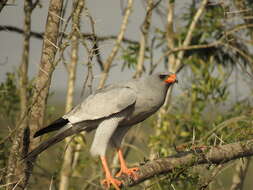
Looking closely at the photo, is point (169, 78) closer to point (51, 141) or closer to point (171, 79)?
point (171, 79)

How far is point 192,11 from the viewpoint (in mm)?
7820

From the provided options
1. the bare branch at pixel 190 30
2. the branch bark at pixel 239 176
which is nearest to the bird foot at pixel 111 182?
the bare branch at pixel 190 30

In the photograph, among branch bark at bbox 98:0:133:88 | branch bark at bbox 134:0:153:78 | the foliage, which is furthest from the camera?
branch bark at bbox 134:0:153:78

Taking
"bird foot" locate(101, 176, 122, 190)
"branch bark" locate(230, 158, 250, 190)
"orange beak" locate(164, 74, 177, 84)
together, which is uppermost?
"orange beak" locate(164, 74, 177, 84)

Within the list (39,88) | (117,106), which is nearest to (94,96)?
(117,106)

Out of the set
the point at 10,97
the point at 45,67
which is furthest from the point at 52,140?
the point at 10,97

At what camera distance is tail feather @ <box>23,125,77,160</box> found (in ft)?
12.3

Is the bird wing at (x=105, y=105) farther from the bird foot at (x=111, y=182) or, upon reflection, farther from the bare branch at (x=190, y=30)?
the bare branch at (x=190, y=30)

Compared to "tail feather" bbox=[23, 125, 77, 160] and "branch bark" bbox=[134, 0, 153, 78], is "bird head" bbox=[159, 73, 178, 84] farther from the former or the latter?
"branch bark" bbox=[134, 0, 153, 78]

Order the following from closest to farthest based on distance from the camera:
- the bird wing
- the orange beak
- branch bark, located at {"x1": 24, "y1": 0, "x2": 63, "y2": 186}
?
branch bark, located at {"x1": 24, "y1": 0, "x2": 63, "y2": 186} < the bird wing < the orange beak

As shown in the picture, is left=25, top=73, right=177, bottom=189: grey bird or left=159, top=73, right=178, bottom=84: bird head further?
left=159, top=73, right=178, bottom=84: bird head

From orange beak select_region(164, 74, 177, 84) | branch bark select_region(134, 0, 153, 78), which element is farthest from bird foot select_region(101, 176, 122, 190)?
branch bark select_region(134, 0, 153, 78)

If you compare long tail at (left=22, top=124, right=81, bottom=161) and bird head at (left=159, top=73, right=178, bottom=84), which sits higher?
bird head at (left=159, top=73, right=178, bottom=84)

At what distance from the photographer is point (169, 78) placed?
4.84 metres
